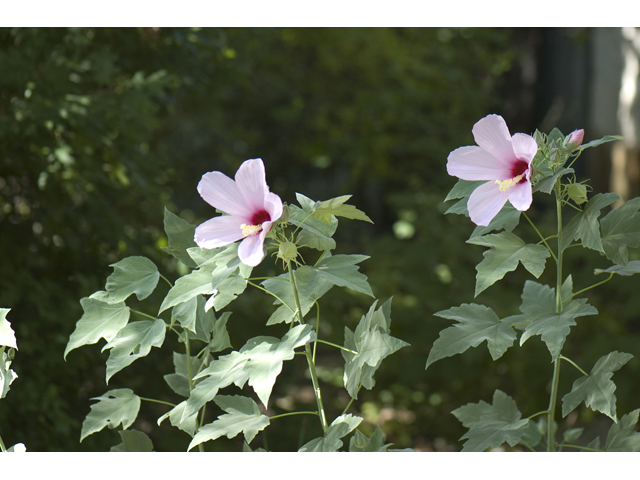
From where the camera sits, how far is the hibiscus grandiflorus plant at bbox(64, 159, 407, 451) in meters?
0.76

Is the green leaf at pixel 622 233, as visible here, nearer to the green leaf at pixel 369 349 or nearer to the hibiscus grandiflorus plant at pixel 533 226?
the hibiscus grandiflorus plant at pixel 533 226

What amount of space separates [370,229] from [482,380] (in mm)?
2380

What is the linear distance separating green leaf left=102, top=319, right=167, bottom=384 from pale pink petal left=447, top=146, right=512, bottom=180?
0.45 m

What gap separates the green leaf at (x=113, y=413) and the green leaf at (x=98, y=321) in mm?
109

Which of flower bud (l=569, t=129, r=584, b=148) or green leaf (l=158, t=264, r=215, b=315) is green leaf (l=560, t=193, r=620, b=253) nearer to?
flower bud (l=569, t=129, r=584, b=148)

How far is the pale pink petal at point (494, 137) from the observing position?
80cm

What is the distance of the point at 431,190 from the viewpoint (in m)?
3.79

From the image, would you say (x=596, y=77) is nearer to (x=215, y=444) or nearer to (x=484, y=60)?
(x=484, y=60)

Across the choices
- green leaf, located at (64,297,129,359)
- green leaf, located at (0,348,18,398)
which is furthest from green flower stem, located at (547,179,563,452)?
green leaf, located at (0,348,18,398)

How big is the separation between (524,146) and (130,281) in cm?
57

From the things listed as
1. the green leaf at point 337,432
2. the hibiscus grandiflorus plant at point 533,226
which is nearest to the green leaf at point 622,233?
the hibiscus grandiflorus plant at point 533,226

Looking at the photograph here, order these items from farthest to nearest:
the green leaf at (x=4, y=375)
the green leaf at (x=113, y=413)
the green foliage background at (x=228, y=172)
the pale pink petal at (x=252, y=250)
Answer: the green foliage background at (x=228, y=172) → the green leaf at (x=113, y=413) → the green leaf at (x=4, y=375) → the pale pink petal at (x=252, y=250)

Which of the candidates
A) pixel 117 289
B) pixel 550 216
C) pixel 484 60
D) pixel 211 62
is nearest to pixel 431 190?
pixel 550 216

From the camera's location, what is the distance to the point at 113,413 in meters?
0.96
